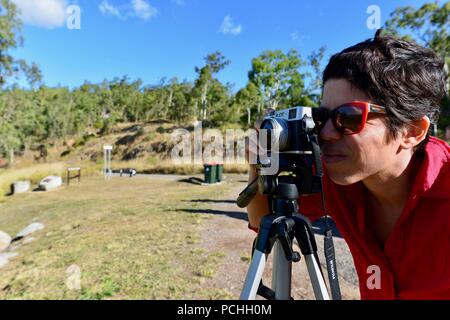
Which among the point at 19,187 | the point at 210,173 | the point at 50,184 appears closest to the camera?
the point at 210,173

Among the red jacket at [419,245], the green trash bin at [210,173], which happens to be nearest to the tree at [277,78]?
the green trash bin at [210,173]

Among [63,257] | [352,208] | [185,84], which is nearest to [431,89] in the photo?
[352,208]

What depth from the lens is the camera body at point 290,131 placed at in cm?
131

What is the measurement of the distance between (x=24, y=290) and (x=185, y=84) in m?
50.0

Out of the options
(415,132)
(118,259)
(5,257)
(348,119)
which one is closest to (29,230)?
(5,257)

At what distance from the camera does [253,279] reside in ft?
3.78

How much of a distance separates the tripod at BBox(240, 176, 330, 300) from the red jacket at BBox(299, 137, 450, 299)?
1.14ft

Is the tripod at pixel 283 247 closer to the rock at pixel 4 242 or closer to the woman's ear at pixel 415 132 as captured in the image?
the woman's ear at pixel 415 132

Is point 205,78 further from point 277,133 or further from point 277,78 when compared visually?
point 277,133

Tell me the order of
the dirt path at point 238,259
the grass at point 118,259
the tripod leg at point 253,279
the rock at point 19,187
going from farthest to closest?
the rock at point 19,187
the grass at point 118,259
the dirt path at point 238,259
the tripod leg at point 253,279

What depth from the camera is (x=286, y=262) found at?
131 centimetres

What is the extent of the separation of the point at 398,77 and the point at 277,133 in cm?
51

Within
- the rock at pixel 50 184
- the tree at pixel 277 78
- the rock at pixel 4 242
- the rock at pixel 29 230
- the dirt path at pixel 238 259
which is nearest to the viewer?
the dirt path at pixel 238 259
